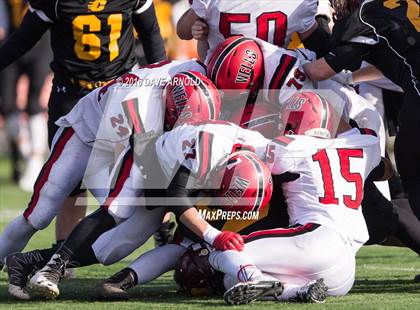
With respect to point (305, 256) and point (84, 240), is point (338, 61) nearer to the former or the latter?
point (305, 256)

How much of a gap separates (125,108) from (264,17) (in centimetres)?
94

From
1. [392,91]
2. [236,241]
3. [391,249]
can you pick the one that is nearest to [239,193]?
[236,241]

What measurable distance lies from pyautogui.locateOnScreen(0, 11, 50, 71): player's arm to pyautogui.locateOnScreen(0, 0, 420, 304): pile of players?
640mm

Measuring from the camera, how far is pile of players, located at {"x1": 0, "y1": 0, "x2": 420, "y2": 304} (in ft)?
14.0

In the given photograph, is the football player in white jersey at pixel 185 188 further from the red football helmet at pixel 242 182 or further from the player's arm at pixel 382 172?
the player's arm at pixel 382 172

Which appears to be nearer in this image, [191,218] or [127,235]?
[191,218]

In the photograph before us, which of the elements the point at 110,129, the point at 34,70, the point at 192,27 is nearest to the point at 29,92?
the point at 34,70

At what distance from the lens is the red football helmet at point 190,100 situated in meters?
4.58

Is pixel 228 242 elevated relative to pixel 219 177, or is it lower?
lower

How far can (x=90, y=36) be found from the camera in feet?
18.0

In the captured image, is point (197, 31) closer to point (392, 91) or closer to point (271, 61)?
point (271, 61)

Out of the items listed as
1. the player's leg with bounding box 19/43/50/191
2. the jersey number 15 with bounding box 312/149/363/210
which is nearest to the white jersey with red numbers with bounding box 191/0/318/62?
the jersey number 15 with bounding box 312/149/363/210

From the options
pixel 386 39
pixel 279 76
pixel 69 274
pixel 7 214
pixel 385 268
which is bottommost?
pixel 7 214

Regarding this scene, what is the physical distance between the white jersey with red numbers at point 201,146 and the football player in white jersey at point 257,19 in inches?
33.0
